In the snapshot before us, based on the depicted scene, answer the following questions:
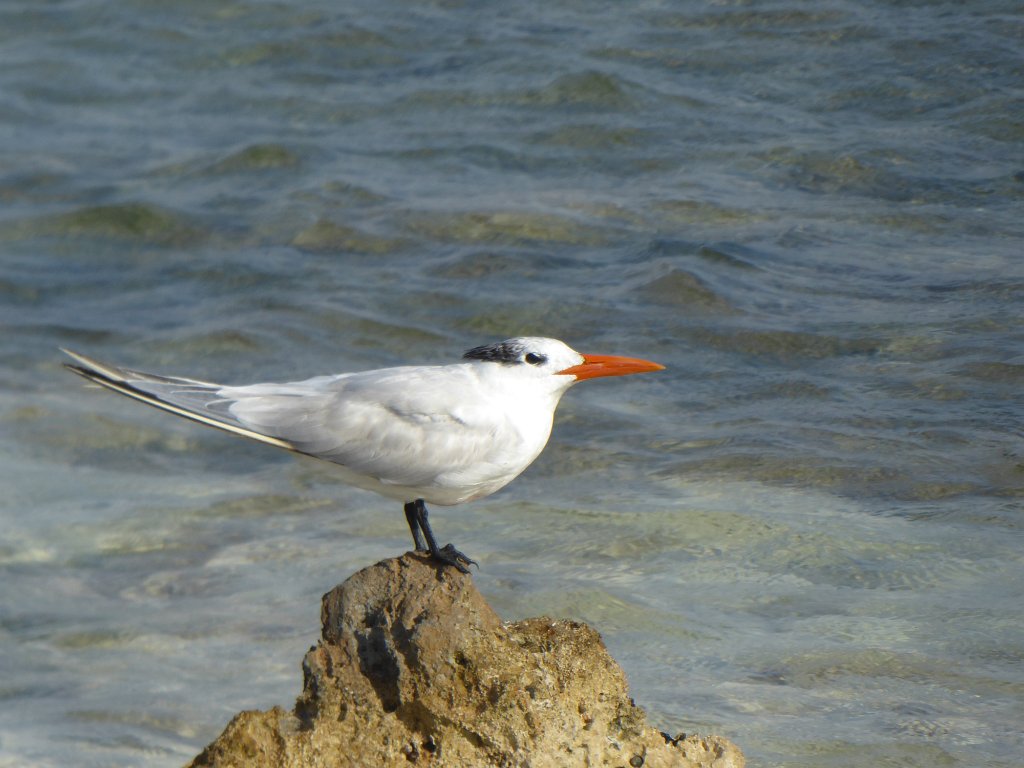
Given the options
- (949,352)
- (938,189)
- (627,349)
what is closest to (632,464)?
(627,349)

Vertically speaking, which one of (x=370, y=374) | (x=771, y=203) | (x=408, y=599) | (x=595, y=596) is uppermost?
(x=771, y=203)

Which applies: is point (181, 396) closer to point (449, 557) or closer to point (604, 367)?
point (449, 557)

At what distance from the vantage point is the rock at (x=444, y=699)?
A: 3605mm

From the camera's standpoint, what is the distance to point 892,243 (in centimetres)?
984

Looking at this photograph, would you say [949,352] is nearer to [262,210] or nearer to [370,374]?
[370,374]

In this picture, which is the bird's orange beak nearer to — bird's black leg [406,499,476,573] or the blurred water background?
bird's black leg [406,499,476,573]

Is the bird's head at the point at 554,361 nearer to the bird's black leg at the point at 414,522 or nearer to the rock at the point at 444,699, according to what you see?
the bird's black leg at the point at 414,522

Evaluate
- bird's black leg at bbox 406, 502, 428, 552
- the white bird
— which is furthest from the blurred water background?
the white bird

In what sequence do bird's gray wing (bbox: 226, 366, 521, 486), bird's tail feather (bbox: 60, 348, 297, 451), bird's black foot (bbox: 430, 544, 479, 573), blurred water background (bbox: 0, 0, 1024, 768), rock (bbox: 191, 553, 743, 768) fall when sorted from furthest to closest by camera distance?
blurred water background (bbox: 0, 0, 1024, 768)
bird's gray wing (bbox: 226, 366, 521, 486)
bird's tail feather (bbox: 60, 348, 297, 451)
bird's black foot (bbox: 430, 544, 479, 573)
rock (bbox: 191, 553, 743, 768)

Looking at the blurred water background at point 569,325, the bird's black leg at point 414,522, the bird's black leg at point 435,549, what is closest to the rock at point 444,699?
the bird's black leg at point 435,549

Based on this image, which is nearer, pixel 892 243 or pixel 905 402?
pixel 905 402

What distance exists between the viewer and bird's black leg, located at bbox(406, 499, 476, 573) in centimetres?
431

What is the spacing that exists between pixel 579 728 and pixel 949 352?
5610 mm

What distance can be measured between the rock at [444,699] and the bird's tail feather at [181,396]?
41.6 inches
